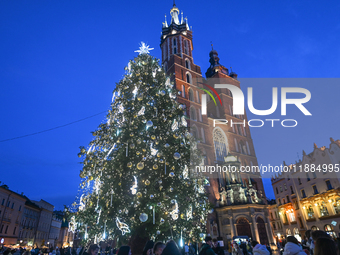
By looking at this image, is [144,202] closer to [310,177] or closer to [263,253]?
[263,253]

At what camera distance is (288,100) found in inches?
553

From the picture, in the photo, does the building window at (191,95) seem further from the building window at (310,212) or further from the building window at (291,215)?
the building window at (291,215)

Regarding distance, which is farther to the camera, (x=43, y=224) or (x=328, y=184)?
(x=43, y=224)

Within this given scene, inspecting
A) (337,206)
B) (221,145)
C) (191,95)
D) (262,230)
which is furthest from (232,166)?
(337,206)

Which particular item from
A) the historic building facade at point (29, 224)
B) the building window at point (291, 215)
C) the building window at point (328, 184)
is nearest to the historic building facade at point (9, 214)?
the historic building facade at point (29, 224)

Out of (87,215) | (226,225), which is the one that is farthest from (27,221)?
(87,215)

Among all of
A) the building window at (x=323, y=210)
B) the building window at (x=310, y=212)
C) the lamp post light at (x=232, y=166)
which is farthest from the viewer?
the building window at (x=310, y=212)

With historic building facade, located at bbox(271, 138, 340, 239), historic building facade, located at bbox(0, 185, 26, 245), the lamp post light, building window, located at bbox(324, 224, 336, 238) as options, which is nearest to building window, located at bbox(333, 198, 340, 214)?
historic building facade, located at bbox(271, 138, 340, 239)

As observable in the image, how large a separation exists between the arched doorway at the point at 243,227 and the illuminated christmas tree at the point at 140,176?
1654 centimetres

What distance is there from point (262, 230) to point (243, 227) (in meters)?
2.89

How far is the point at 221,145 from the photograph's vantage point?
106 ft

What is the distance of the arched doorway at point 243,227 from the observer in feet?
81.1

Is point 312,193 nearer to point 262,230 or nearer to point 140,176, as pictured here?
point 262,230

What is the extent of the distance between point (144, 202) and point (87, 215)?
2.52 meters
